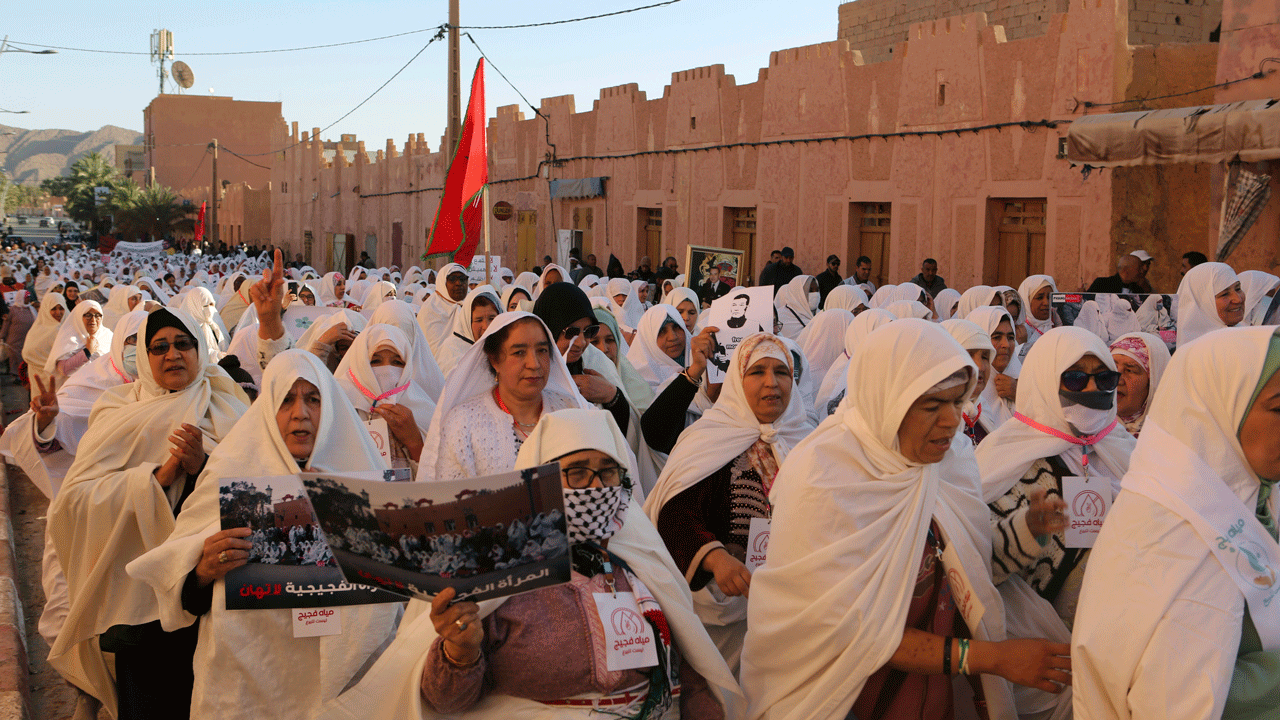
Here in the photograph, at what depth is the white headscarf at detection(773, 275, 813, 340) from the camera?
31.2ft

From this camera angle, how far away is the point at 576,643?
8.59ft

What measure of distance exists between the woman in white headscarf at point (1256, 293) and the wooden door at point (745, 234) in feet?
33.9

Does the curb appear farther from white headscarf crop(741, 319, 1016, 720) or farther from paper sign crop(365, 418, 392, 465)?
white headscarf crop(741, 319, 1016, 720)

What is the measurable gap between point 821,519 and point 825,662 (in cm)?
35

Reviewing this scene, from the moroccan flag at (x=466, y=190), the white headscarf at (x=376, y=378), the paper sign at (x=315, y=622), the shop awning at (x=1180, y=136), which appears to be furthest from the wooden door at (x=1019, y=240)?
the paper sign at (x=315, y=622)

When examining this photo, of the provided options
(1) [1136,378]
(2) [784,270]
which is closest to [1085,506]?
(1) [1136,378]

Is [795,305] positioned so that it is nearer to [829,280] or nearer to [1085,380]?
[829,280]

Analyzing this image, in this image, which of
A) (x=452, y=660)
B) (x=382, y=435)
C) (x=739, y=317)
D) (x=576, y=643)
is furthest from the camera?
(x=739, y=317)

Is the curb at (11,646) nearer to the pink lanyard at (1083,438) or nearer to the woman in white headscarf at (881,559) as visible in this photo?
the woman in white headscarf at (881,559)

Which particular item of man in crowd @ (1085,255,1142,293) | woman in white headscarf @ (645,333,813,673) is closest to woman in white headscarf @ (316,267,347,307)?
man in crowd @ (1085,255,1142,293)

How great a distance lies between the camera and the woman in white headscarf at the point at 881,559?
265 centimetres

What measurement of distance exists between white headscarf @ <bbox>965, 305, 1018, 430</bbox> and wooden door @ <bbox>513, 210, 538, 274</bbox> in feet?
69.0

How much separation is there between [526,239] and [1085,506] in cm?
2426

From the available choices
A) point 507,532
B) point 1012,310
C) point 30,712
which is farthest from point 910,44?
point 507,532
